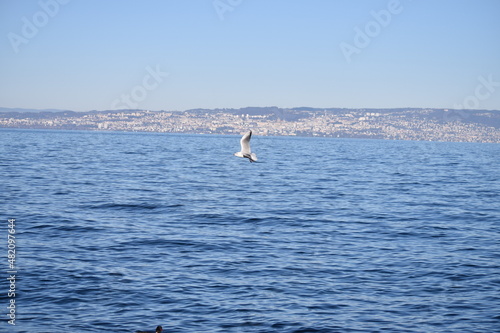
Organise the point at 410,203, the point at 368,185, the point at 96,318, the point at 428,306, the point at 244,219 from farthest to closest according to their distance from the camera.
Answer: the point at 368,185 → the point at 410,203 → the point at 244,219 → the point at 428,306 → the point at 96,318

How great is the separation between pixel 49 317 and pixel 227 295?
4441 millimetres

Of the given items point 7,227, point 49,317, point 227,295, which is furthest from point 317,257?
point 7,227

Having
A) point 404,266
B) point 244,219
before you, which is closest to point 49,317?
point 404,266

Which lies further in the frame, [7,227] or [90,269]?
[7,227]

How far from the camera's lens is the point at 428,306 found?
15305mm

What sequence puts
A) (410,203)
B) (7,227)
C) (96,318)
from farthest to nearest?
(410,203), (7,227), (96,318)

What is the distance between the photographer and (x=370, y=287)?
16609 millimetres

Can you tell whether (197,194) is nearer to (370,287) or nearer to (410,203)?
(410,203)

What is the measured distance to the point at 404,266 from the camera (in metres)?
19.0

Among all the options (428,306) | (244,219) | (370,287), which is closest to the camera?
(428,306)

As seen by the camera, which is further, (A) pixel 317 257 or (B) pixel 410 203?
(B) pixel 410 203

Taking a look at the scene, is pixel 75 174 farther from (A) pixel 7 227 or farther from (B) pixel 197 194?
(A) pixel 7 227

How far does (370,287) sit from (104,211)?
15.8m

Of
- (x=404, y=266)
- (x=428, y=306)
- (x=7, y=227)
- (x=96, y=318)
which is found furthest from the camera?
(x=7, y=227)
